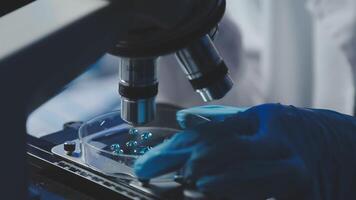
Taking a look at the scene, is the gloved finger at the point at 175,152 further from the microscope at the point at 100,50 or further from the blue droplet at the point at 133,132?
the blue droplet at the point at 133,132

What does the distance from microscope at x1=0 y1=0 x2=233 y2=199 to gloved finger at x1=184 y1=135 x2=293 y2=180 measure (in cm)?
6

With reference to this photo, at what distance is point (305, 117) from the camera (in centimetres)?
74

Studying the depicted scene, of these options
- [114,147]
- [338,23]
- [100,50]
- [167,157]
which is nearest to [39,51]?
[100,50]

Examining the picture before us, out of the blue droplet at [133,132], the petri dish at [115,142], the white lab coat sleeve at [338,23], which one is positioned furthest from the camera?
the white lab coat sleeve at [338,23]

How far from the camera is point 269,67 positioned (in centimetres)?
142

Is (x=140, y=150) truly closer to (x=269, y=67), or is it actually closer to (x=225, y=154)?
(x=225, y=154)

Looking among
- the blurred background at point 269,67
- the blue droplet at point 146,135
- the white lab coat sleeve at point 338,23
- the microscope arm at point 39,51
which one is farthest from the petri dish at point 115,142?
the white lab coat sleeve at point 338,23

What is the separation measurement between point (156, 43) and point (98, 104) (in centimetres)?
103

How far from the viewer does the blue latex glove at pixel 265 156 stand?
1.98 feet

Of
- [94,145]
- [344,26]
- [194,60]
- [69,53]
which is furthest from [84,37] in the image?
[344,26]

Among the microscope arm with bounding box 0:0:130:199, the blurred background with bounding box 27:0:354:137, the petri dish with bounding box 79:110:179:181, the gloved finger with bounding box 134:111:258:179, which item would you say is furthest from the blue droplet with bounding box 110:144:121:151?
the blurred background with bounding box 27:0:354:137

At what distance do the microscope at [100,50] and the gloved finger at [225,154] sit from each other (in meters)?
0.06

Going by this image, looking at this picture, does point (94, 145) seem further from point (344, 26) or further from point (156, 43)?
point (344, 26)

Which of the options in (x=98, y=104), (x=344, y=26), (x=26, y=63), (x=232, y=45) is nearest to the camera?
(x=26, y=63)
